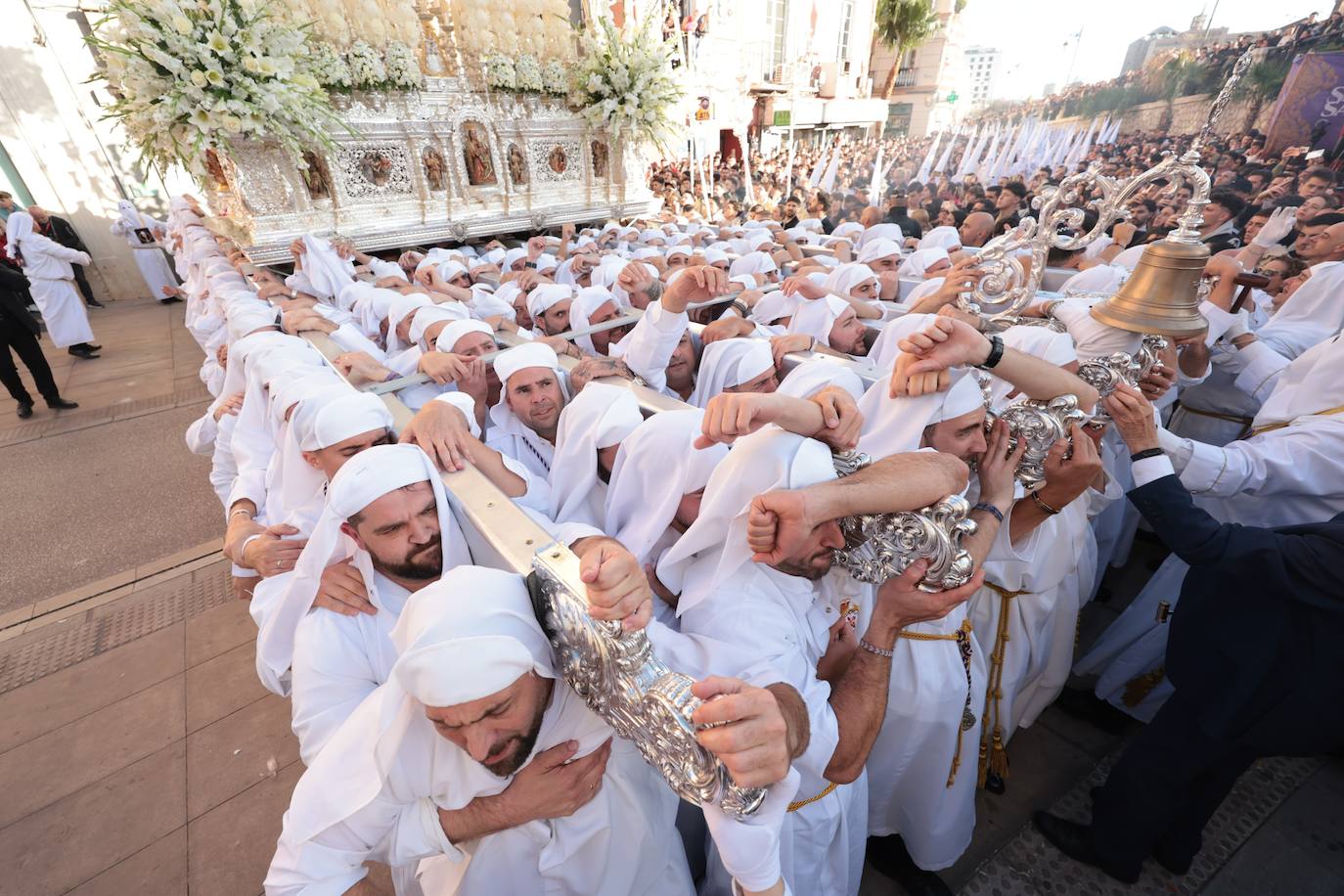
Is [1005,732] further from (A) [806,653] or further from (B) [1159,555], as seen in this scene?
(B) [1159,555]

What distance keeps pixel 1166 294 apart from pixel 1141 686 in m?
1.99

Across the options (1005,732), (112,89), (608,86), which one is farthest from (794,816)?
(608,86)

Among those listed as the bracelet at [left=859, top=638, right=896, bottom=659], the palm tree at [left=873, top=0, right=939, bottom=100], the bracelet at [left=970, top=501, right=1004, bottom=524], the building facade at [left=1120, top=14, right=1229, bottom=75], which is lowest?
the bracelet at [left=859, top=638, right=896, bottom=659]

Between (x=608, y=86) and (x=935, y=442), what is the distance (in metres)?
8.91

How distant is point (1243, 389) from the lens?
3164mm

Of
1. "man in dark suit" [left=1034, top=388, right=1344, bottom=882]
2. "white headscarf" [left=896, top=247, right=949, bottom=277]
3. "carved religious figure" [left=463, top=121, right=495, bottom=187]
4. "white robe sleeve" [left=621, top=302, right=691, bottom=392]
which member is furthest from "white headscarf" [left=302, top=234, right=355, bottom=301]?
"man in dark suit" [left=1034, top=388, right=1344, bottom=882]

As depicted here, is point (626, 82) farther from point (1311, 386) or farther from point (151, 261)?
point (151, 261)

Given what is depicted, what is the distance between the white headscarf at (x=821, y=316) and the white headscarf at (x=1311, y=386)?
2.18 metres

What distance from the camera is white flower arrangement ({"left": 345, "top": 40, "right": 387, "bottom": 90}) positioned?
6570 millimetres

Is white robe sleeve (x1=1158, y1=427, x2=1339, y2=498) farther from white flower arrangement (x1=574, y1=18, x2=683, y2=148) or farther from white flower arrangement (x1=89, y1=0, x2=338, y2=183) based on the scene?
white flower arrangement (x1=574, y1=18, x2=683, y2=148)

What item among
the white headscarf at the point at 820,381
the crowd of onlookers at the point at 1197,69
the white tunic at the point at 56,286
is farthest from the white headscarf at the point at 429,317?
the crowd of onlookers at the point at 1197,69

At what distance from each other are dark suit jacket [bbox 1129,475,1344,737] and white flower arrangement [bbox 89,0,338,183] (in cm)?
765

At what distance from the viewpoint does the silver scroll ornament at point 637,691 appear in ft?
3.16

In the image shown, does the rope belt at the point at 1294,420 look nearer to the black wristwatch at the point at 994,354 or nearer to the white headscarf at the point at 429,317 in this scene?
the black wristwatch at the point at 994,354
